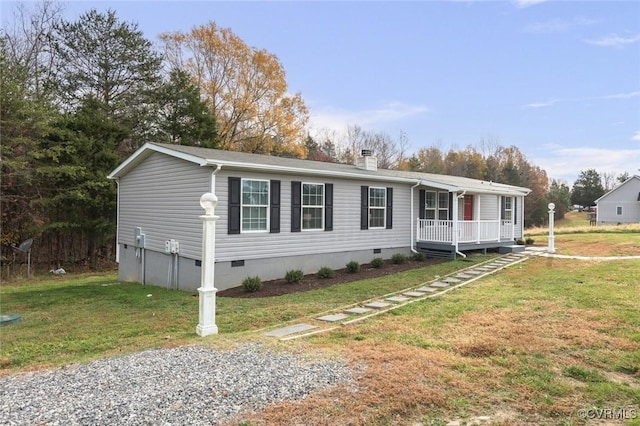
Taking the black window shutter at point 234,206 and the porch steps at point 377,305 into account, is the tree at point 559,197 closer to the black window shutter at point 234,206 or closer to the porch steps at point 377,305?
the porch steps at point 377,305

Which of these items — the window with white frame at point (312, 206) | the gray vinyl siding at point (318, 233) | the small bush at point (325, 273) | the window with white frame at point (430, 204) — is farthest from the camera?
the window with white frame at point (430, 204)

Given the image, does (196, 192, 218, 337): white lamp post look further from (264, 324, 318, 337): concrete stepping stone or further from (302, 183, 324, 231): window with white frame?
(302, 183, 324, 231): window with white frame

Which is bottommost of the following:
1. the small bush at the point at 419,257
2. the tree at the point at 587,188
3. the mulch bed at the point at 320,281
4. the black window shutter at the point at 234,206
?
the mulch bed at the point at 320,281

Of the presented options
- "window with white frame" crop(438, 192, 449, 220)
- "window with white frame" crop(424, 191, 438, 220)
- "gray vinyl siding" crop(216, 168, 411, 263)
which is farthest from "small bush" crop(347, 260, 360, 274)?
"window with white frame" crop(438, 192, 449, 220)

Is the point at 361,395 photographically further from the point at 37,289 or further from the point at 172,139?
the point at 172,139

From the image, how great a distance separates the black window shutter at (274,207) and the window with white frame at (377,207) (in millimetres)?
3554

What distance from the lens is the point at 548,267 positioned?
1127 centimetres

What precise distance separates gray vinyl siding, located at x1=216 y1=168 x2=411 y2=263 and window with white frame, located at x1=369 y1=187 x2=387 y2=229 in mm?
195

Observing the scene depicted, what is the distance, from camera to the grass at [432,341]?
324cm

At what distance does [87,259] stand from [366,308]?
15420 millimetres

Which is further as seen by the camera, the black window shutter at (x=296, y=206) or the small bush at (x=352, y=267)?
the small bush at (x=352, y=267)

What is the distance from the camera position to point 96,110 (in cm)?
1720

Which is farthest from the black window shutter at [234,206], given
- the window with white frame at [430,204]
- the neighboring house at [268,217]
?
the window with white frame at [430,204]

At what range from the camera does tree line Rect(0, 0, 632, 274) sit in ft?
49.1
